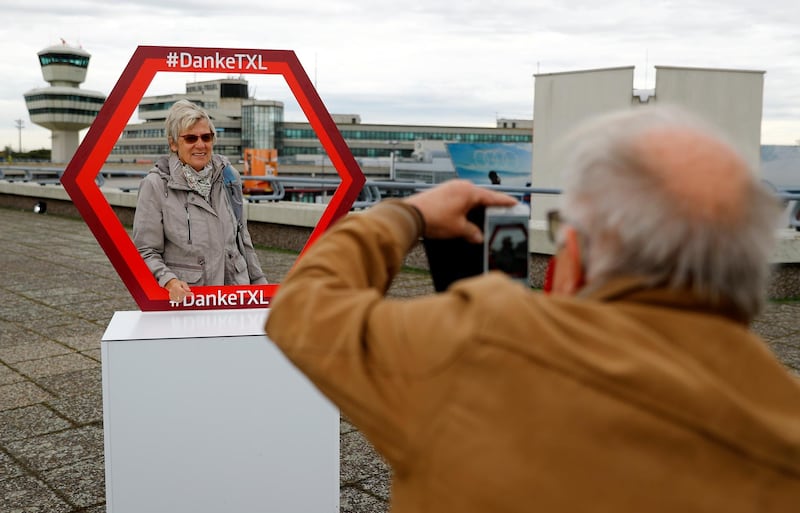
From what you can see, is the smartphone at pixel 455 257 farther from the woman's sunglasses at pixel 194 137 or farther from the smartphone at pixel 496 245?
the woman's sunglasses at pixel 194 137

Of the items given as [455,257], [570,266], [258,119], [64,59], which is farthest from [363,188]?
[64,59]

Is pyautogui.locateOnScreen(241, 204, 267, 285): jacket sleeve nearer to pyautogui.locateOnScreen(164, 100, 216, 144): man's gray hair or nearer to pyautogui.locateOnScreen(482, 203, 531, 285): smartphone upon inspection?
pyautogui.locateOnScreen(164, 100, 216, 144): man's gray hair

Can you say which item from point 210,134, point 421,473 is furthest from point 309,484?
point 421,473

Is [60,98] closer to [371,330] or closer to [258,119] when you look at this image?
[258,119]

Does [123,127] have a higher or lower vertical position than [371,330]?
higher

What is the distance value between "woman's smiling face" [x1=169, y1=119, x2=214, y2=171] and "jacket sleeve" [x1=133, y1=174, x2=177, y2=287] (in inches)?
5.3

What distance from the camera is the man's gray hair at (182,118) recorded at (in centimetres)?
319

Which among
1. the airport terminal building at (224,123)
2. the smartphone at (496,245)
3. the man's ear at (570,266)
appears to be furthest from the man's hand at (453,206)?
the airport terminal building at (224,123)

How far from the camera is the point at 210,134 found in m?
3.22

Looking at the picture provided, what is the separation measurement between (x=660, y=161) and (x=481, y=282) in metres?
0.26

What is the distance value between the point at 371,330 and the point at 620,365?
322 millimetres

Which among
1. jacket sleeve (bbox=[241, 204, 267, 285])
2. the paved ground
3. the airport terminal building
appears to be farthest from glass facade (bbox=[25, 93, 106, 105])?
jacket sleeve (bbox=[241, 204, 267, 285])

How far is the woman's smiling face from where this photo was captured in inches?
126

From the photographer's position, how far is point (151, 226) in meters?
3.25
